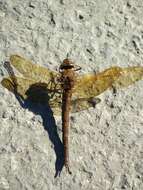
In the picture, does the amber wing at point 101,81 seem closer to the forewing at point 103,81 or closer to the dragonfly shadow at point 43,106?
the forewing at point 103,81

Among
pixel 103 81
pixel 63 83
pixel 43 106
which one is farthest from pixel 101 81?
pixel 43 106

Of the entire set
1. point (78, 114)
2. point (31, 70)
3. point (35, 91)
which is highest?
point (31, 70)

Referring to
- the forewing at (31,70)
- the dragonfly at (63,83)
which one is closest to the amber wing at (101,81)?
the dragonfly at (63,83)

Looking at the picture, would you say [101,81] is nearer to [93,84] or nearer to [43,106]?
[93,84]

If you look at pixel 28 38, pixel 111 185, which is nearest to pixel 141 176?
pixel 111 185

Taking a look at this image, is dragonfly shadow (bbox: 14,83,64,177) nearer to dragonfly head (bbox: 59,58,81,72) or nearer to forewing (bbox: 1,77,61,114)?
forewing (bbox: 1,77,61,114)

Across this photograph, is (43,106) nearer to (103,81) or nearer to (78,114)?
(78,114)

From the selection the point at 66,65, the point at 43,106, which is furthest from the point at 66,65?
the point at 43,106

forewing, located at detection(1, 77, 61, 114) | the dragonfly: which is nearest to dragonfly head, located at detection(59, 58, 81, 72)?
the dragonfly

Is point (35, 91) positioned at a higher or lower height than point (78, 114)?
higher
